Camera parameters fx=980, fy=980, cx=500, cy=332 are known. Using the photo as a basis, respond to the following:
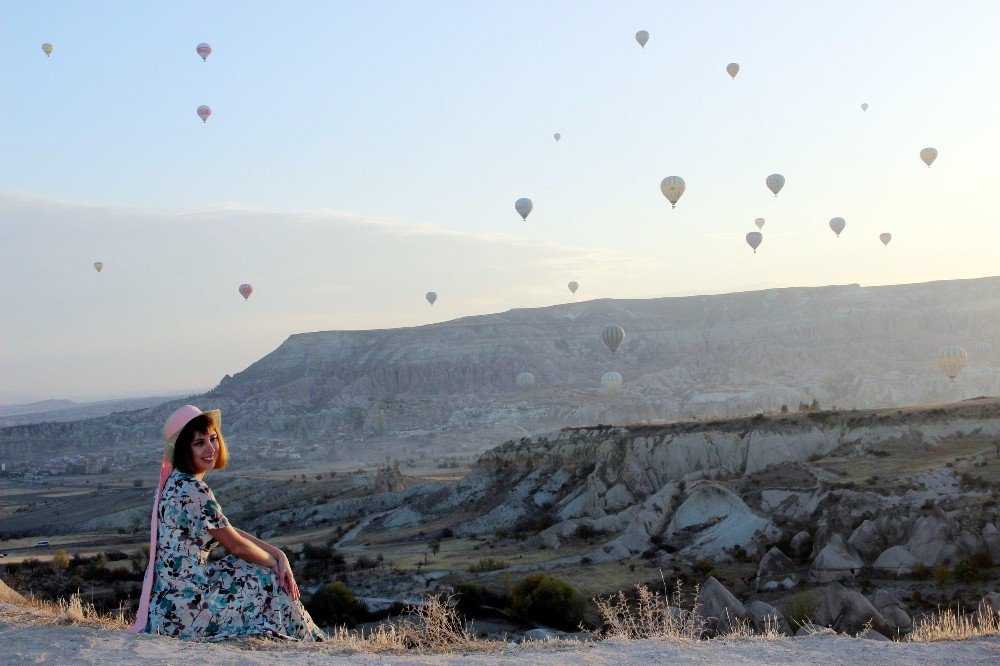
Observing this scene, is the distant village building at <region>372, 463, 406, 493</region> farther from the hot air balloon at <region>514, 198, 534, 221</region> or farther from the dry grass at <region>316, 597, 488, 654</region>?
the dry grass at <region>316, 597, 488, 654</region>

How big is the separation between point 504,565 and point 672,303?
5631 inches

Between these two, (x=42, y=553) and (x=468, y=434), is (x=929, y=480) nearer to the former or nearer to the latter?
(x=42, y=553)

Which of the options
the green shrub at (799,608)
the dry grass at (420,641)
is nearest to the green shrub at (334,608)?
the green shrub at (799,608)

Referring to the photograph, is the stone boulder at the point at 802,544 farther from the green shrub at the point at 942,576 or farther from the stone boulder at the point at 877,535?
the green shrub at the point at 942,576

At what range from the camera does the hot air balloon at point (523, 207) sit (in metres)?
71.6

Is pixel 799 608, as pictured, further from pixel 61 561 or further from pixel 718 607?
pixel 61 561

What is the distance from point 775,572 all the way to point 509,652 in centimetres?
1910

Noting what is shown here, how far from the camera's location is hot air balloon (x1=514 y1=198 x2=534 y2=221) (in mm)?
71562

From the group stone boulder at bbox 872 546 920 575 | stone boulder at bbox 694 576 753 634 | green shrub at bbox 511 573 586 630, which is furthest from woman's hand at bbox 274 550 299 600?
stone boulder at bbox 872 546 920 575

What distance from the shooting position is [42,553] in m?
49.2

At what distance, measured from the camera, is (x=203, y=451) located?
22.6ft

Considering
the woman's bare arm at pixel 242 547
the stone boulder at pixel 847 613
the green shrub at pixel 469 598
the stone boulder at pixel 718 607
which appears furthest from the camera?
the green shrub at pixel 469 598

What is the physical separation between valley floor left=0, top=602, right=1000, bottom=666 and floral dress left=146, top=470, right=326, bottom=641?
0.42 feet

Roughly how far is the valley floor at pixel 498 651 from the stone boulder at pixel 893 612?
1048 cm
